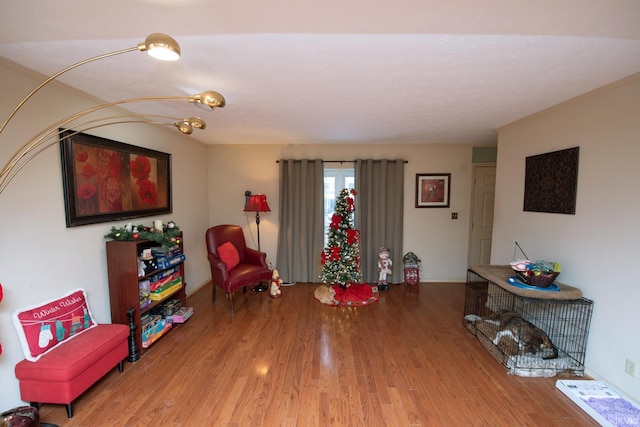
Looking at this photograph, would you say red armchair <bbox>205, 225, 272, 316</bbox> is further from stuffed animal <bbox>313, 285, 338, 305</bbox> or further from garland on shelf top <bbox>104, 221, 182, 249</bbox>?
stuffed animal <bbox>313, 285, 338, 305</bbox>

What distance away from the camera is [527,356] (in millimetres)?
2340

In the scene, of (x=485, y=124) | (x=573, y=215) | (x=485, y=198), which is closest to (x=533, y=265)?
(x=573, y=215)

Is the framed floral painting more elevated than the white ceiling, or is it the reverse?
the white ceiling

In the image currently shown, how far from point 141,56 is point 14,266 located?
167 centimetres

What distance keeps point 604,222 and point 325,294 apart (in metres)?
3.11

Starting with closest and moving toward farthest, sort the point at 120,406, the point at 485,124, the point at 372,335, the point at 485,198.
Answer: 1. the point at 120,406
2. the point at 372,335
3. the point at 485,124
4. the point at 485,198

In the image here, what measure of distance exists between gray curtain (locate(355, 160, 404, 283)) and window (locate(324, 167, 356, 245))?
20 cm

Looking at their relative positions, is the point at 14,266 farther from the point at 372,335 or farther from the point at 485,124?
the point at 485,124

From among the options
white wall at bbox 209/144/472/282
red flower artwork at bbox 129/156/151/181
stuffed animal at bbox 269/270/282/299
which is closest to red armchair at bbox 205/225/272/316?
stuffed animal at bbox 269/270/282/299

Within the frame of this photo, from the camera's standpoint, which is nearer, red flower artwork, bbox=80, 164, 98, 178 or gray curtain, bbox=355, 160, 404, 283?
red flower artwork, bbox=80, 164, 98, 178

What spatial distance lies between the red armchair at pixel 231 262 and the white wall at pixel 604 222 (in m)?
3.40

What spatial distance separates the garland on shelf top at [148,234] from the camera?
2449mm

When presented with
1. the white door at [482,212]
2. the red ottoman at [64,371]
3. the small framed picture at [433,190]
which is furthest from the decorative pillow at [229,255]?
the white door at [482,212]

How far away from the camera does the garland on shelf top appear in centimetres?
245
